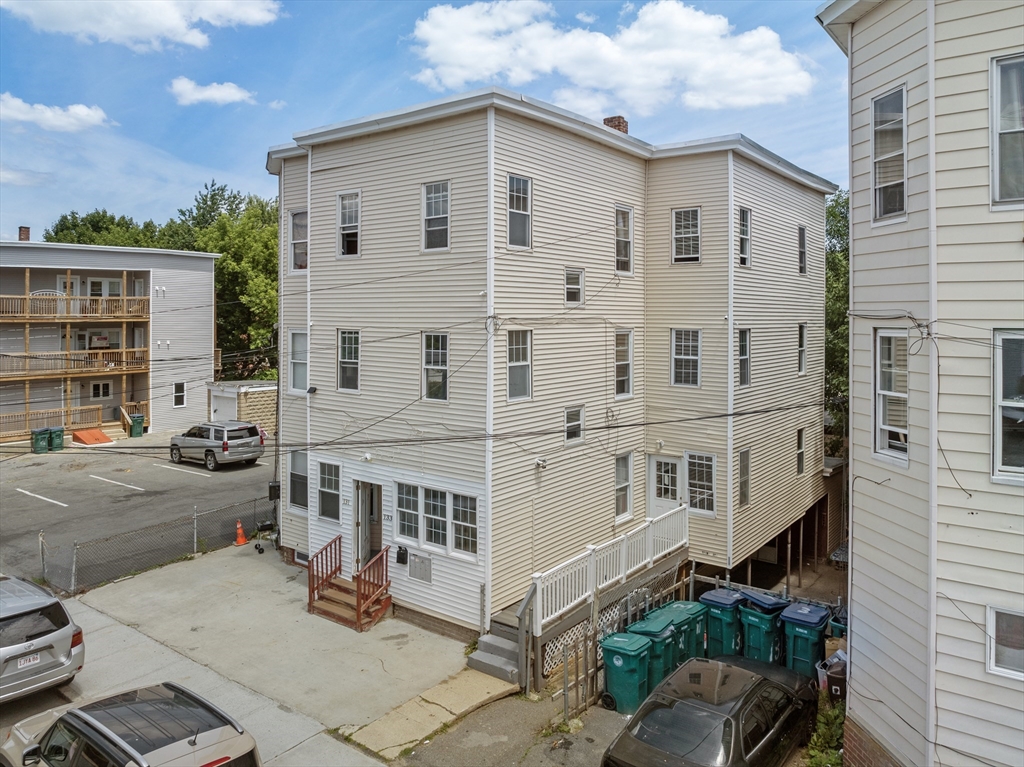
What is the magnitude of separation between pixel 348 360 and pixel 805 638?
10.2 m

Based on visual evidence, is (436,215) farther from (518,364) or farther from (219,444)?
(219,444)

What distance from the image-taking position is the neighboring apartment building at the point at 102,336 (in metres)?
32.3

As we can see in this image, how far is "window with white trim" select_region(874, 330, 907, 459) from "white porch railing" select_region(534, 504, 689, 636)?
5467 mm

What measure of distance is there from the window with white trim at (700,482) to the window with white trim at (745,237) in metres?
4.75

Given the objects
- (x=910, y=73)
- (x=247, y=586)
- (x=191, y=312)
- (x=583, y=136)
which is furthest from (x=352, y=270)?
(x=191, y=312)

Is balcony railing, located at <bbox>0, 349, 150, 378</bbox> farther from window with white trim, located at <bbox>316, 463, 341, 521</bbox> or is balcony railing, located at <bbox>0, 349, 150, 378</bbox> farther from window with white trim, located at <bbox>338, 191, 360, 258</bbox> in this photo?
window with white trim, located at <bbox>338, 191, 360, 258</bbox>

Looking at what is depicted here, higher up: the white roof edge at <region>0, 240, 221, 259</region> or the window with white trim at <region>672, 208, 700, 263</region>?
the white roof edge at <region>0, 240, 221, 259</region>

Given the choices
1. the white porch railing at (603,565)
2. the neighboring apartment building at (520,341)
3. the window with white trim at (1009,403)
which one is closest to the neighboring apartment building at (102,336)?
the neighboring apartment building at (520,341)

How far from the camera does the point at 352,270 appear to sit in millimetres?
15047

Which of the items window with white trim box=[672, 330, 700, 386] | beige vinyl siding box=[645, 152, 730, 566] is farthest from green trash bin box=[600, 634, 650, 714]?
window with white trim box=[672, 330, 700, 386]

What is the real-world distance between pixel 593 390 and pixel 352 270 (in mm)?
5761

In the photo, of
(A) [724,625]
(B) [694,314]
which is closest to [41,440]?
(B) [694,314]

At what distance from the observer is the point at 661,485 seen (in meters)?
17.5

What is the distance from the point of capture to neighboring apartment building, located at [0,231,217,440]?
32.3 meters
